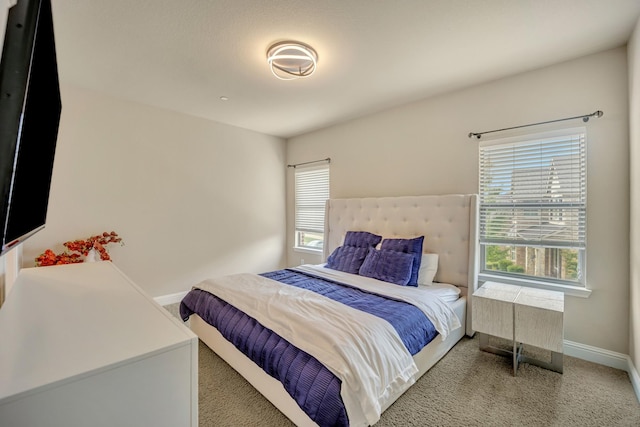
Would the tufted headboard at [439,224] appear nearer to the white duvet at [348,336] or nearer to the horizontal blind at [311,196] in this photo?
the white duvet at [348,336]

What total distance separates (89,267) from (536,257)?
3.60m

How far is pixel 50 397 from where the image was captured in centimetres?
57

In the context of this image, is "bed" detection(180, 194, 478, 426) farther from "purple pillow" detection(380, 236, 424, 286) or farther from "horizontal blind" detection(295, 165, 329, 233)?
"horizontal blind" detection(295, 165, 329, 233)

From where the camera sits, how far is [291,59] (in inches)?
95.2

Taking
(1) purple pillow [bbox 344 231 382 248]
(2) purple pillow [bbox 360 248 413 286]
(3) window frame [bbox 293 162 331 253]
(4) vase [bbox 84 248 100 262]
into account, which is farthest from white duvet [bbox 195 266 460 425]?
(3) window frame [bbox 293 162 331 253]

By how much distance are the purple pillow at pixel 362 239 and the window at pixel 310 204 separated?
113 cm

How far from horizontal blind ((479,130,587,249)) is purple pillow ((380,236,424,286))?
2.24 ft

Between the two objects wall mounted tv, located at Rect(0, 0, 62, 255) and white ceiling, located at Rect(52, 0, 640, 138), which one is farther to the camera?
white ceiling, located at Rect(52, 0, 640, 138)

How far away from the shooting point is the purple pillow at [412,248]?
283 cm

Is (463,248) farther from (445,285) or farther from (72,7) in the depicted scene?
(72,7)

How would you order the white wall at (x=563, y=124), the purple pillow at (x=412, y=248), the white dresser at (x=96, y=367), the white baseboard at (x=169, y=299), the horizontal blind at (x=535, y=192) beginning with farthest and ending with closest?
1. the white baseboard at (x=169, y=299)
2. the purple pillow at (x=412, y=248)
3. the horizontal blind at (x=535, y=192)
4. the white wall at (x=563, y=124)
5. the white dresser at (x=96, y=367)

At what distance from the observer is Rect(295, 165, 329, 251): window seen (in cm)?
468

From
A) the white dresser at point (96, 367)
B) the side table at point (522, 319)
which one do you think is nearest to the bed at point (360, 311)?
the side table at point (522, 319)

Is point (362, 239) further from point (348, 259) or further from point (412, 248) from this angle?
point (412, 248)
